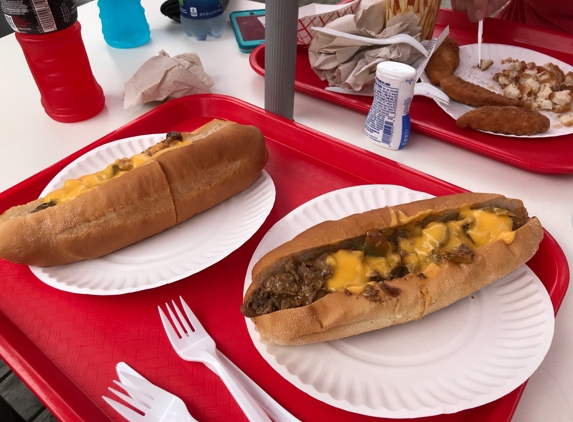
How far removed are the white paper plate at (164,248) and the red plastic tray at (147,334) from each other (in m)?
0.07

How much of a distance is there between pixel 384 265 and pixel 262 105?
4.47ft

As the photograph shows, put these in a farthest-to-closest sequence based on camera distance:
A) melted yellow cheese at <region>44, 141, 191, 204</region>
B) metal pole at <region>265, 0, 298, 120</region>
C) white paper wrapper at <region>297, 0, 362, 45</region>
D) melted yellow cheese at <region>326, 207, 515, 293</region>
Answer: white paper wrapper at <region>297, 0, 362, 45</region>, metal pole at <region>265, 0, 298, 120</region>, melted yellow cheese at <region>44, 141, 191, 204</region>, melted yellow cheese at <region>326, 207, 515, 293</region>

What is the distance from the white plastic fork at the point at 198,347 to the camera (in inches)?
43.3

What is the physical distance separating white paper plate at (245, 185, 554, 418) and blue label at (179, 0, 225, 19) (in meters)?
2.13

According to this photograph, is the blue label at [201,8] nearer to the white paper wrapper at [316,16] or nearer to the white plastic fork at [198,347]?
→ the white paper wrapper at [316,16]

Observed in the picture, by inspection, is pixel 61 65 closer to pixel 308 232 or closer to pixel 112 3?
pixel 112 3

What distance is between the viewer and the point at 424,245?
1.44m

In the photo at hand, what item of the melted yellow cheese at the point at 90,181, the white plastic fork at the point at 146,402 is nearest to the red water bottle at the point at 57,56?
the melted yellow cheese at the point at 90,181

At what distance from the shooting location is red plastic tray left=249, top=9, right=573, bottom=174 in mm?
1959

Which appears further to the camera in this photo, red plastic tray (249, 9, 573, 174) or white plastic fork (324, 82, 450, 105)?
white plastic fork (324, 82, 450, 105)

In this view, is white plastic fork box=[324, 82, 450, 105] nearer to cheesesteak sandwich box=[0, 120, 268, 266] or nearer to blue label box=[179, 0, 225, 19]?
cheesesteak sandwich box=[0, 120, 268, 266]

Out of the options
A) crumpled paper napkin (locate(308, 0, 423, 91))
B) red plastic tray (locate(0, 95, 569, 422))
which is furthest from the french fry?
red plastic tray (locate(0, 95, 569, 422))

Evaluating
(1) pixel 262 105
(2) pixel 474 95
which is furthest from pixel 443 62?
(1) pixel 262 105

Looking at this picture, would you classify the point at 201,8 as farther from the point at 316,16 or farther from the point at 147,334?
the point at 147,334
